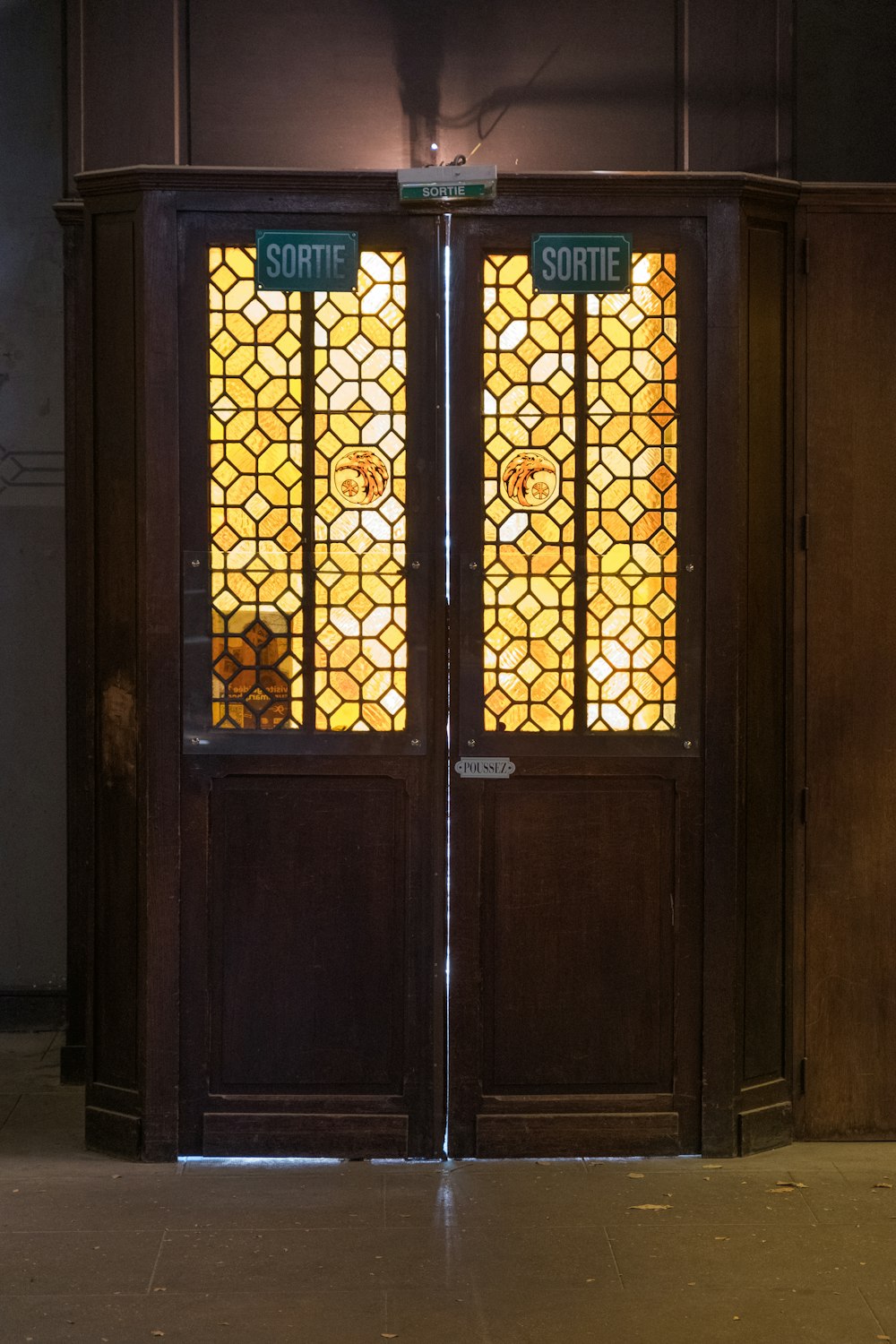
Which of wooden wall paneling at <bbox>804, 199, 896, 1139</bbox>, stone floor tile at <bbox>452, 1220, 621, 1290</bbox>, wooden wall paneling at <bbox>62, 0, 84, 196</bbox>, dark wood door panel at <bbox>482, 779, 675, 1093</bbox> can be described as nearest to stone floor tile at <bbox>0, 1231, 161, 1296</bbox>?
stone floor tile at <bbox>452, 1220, 621, 1290</bbox>

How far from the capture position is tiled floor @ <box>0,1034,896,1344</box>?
3.57 meters

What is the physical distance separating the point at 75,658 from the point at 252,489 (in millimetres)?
1274

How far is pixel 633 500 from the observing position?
4.59m

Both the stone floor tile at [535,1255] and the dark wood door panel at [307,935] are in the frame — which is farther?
the dark wood door panel at [307,935]

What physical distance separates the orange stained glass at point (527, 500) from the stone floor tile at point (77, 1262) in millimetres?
1753

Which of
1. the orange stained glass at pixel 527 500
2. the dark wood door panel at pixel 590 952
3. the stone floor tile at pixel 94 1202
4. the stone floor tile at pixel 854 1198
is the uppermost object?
the orange stained glass at pixel 527 500

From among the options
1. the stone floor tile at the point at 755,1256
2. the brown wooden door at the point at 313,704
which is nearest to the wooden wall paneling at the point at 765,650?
the stone floor tile at the point at 755,1256

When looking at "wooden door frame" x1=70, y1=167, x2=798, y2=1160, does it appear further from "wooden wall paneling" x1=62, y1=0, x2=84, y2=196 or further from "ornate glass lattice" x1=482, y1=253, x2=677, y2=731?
"wooden wall paneling" x1=62, y1=0, x2=84, y2=196

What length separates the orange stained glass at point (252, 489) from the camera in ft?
14.9

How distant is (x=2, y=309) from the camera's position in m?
5.79

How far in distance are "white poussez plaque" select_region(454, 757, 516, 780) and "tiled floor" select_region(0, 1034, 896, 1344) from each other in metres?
1.16

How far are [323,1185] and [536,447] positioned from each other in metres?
2.25

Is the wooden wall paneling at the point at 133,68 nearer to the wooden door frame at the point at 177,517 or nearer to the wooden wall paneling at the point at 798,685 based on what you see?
the wooden door frame at the point at 177,517

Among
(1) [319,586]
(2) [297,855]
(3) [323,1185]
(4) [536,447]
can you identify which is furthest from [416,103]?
(3) [323,1185]
